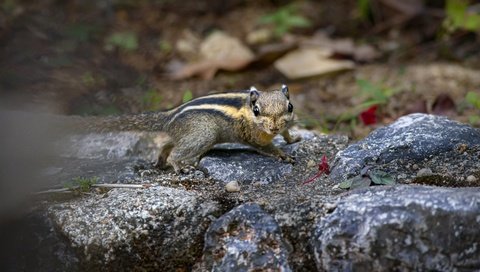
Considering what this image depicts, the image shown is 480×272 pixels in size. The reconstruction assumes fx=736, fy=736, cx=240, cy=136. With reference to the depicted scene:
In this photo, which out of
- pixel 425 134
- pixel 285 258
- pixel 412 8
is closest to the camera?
pixel 285 258

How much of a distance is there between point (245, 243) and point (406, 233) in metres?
Answer: 0.93

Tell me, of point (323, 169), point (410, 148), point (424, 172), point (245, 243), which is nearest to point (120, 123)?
point (323, 169)

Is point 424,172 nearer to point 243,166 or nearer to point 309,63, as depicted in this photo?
point 243,166

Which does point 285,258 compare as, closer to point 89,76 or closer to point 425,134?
point 425,134

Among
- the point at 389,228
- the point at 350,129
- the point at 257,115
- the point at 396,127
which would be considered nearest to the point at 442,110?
the point at 350,129

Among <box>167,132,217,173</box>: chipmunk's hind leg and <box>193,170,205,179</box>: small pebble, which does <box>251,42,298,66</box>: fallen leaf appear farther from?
<box>193,170,205,179</box>: small pebble

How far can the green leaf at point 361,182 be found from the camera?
453 centimetres

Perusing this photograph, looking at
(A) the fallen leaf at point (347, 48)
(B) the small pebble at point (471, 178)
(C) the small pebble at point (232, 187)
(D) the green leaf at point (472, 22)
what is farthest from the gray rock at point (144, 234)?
Answer: (D) the green leaf at point (472, 22)

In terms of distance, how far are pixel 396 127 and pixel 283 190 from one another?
990mm

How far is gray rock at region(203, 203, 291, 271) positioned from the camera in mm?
4219

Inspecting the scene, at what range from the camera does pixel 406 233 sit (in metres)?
3.93

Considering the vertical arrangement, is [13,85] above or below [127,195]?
above

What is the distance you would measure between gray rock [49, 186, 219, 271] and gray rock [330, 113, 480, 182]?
986mm

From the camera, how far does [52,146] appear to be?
5.81 metres
